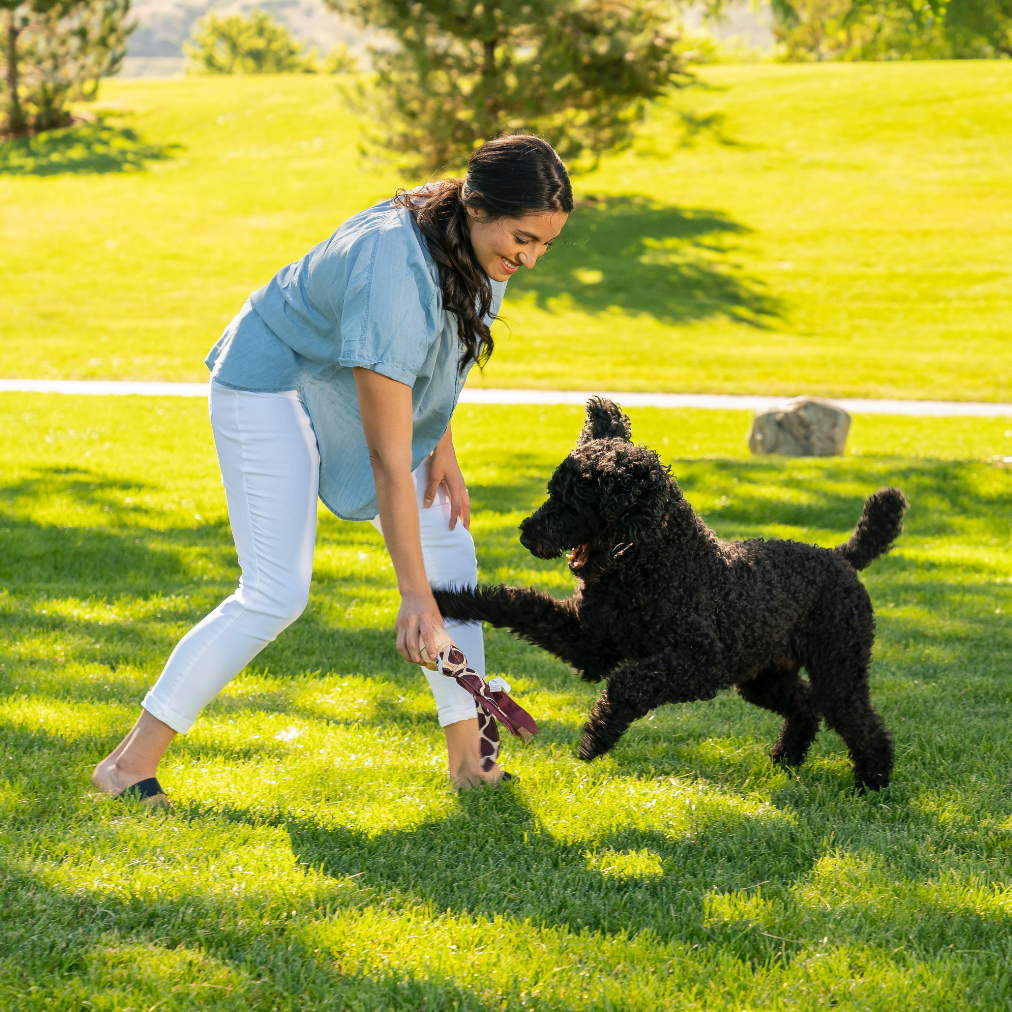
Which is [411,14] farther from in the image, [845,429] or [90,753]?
[90,753]

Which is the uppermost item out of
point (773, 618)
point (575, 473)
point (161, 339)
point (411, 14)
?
point (411, 14)

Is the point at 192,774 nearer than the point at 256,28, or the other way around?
the point at 192,774

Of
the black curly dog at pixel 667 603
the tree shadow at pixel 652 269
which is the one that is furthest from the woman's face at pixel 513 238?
the tree shadow at pixel 652 269

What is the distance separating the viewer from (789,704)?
438cm

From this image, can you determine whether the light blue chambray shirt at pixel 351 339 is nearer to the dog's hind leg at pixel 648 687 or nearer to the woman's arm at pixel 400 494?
the woman's arm at pixel 400 494

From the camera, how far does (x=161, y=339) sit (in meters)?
21.4

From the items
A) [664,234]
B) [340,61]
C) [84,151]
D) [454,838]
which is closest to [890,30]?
[664,234]

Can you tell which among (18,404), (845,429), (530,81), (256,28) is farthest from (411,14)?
(256,28)

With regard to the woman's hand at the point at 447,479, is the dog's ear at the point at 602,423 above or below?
above

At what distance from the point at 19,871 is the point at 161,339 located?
19550mm

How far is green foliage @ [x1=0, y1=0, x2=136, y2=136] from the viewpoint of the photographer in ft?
116

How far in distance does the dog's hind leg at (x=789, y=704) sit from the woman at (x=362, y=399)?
4.14ft

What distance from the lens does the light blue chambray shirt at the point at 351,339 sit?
313cm

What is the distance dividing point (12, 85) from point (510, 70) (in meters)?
20.1
